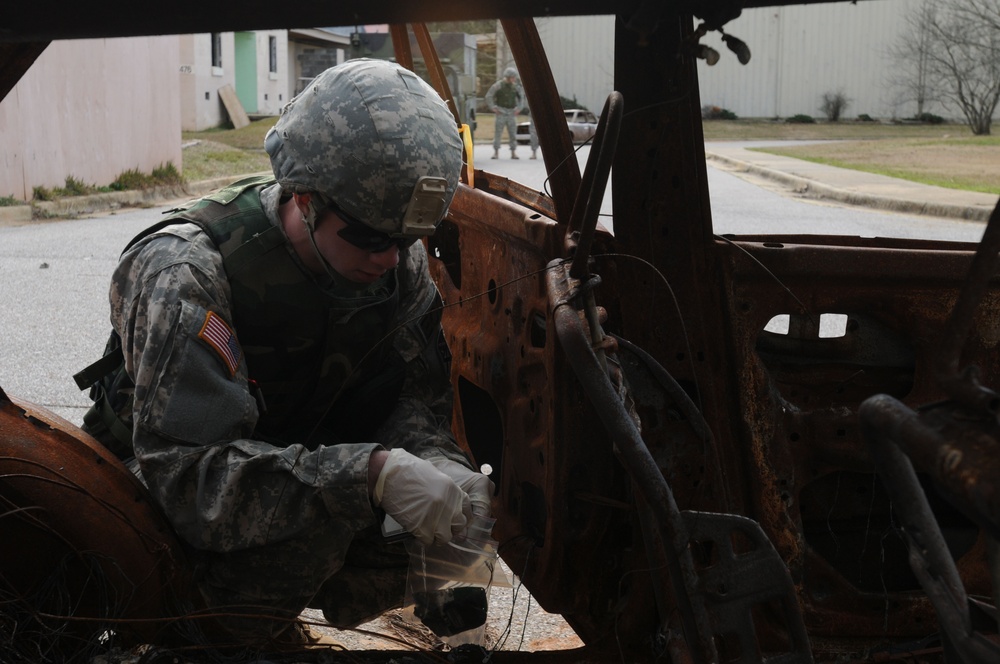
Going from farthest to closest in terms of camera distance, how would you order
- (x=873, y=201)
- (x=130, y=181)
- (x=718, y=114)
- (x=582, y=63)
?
(x=718, y=114), (x=582, y=63), (x=130, y=181), (x=873, y=201)

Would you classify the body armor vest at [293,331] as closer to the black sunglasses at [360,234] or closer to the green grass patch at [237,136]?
the black sunglasses at [360,234]

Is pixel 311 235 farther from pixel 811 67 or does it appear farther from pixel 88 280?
pixel 811 67

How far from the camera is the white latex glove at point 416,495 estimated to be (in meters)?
2.19

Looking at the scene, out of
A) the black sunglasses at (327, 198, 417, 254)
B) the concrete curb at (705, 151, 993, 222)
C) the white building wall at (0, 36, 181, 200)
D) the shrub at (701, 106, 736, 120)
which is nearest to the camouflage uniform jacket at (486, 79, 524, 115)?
the concrete curb at (705, 151, 993, 222)

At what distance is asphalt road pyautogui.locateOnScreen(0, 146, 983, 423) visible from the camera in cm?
576

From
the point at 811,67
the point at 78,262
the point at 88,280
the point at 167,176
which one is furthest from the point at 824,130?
the point at 88,280

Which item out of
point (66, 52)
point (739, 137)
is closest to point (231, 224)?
point (66, 52)

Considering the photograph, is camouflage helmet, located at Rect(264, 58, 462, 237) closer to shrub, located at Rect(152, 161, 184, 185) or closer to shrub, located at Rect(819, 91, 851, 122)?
shrub, located at Rect(152, 161, 184, 185)

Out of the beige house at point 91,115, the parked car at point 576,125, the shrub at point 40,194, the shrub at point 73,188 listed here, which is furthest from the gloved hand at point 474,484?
the parked car at point 576,125

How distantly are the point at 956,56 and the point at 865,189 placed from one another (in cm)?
2071

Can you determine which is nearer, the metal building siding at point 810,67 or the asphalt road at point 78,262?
the asphalt road at point 78,262

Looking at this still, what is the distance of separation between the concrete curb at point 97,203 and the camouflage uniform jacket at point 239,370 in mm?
8586

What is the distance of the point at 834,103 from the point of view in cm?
3553

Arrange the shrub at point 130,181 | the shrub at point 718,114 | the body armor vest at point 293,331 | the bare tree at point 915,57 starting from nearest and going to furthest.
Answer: the body armor vest at point 293,331, the shrub at point 130,181, the bare tree at point 915,57, the shrub at point 718,114
